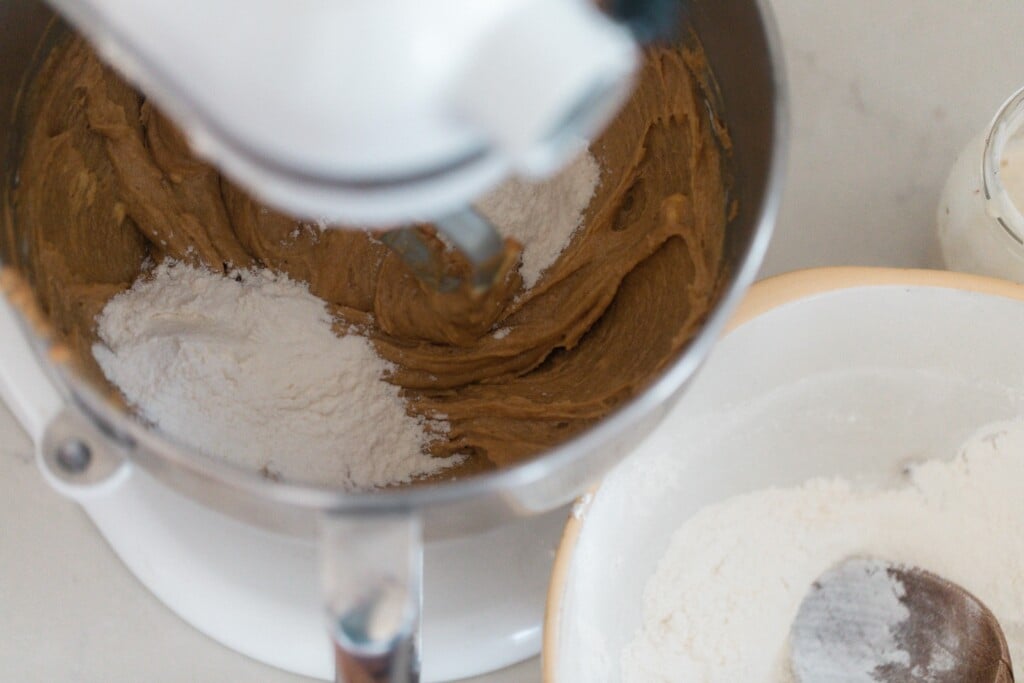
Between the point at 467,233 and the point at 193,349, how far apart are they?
21 centimetres

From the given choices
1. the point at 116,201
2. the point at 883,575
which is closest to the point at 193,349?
the point at 116,201

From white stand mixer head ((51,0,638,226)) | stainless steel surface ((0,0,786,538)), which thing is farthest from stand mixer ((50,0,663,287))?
stainless steel surface ((0,0,786,538))

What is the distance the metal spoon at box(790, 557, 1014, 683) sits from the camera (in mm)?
693

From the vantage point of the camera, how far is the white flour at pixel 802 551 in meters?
0.67

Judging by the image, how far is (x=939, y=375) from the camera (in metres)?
0.70

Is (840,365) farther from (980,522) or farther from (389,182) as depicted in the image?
(389,182)

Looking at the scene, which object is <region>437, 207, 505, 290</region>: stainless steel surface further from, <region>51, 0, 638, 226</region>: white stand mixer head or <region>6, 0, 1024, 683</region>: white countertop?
<region>6, 0, 1024, 683</region>: white countertop

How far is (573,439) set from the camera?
44 cm

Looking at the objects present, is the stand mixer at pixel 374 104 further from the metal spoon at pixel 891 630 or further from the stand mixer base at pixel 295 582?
the metal spoon at pixel 891 630

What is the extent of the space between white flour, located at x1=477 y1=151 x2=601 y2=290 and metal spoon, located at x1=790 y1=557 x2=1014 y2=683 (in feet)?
1.01

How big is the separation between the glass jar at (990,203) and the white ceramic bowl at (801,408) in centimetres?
7

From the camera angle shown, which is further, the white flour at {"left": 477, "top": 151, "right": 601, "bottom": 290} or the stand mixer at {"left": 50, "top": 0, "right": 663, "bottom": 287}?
the white flour at {"left": 477, "top": 151, "right": 601, "bottom": 290}

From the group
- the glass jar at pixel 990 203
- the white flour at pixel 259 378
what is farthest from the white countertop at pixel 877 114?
the white flour at pixel 259 378

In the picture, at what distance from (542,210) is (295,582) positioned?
0.98 ft
